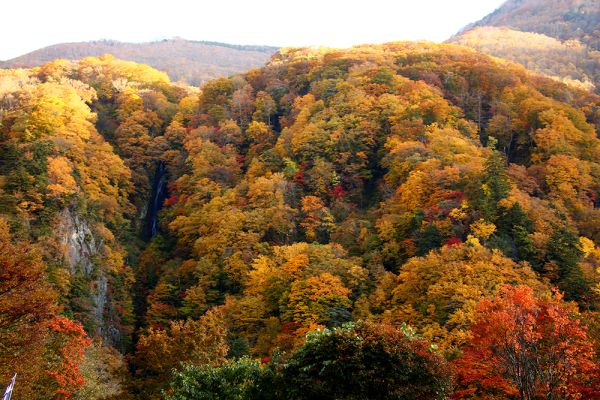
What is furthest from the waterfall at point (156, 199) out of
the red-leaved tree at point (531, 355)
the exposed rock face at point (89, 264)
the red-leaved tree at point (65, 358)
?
the red-leaved tree at point (531, 355)

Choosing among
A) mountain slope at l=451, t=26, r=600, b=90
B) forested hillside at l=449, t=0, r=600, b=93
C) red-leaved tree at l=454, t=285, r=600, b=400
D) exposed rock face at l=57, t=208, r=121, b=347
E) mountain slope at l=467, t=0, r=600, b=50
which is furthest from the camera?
mountain slope at l=467, t=0, r=600, b=50

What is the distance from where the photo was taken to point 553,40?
152 m

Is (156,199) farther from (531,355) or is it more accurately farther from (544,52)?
(544,52)

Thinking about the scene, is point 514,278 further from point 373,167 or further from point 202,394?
point 373,167

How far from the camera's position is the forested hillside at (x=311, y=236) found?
20.0 metres

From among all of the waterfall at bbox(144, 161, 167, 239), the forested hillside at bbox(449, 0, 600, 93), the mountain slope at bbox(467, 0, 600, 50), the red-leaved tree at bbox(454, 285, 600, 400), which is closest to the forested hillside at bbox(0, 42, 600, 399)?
the red-leaved tree at bbox(454, 285, 600, 400)

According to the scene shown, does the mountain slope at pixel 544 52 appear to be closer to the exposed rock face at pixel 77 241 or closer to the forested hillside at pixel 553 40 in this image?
the forested hillside at pixel 553 40

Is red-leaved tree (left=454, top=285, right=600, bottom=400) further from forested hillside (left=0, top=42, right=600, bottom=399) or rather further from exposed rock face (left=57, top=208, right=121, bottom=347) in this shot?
exposed rock face (left=57, top=208, right=121, bottom=347)

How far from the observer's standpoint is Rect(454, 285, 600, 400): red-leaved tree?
1884 centimetres

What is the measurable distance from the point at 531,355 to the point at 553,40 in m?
154

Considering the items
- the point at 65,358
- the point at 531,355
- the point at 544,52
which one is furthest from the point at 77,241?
the point at 544,52

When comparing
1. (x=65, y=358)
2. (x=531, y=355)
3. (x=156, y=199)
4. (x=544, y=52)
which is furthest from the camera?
(x=544, y=52)

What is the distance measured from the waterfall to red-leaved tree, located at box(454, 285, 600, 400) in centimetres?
5030

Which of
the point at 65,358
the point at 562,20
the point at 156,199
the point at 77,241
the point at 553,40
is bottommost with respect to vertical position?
the point at 156,199
